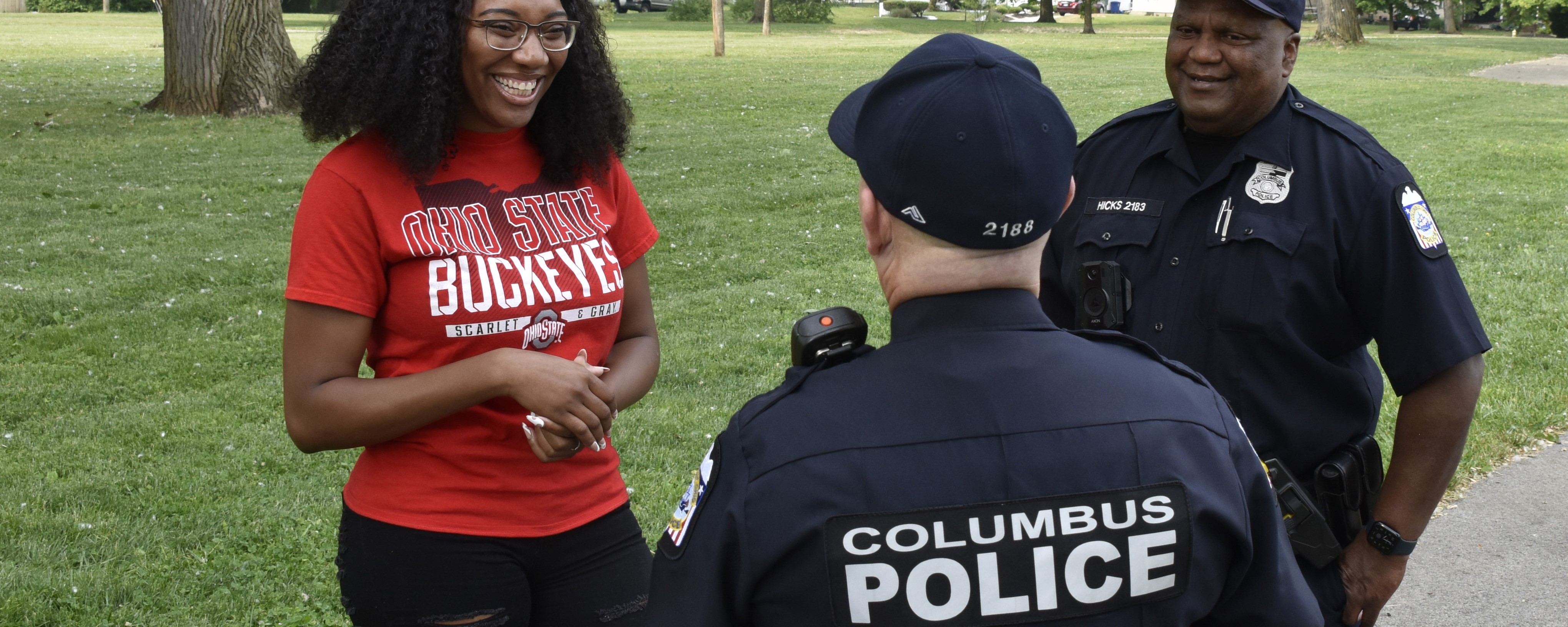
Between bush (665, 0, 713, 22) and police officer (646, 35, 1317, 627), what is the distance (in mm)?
48717

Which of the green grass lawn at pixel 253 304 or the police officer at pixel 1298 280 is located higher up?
the police officer at pixel 1298 280

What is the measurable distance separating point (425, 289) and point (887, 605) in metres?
1.23

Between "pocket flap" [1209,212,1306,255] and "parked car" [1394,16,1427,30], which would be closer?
"pocket flap" [1209,212,1306,255]

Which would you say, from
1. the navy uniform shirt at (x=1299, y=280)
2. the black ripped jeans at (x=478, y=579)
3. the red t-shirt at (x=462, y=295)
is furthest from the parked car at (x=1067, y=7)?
the black ripped jeans at (x=478, y=579)

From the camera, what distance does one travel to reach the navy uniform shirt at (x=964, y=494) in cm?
151

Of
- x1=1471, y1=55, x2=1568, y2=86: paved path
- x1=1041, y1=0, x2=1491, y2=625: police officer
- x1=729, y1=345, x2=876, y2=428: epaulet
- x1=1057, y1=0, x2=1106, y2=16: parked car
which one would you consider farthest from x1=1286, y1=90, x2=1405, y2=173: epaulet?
x1=1057, y1=0, x2=1106, y2=16: parked car

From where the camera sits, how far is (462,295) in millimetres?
2346

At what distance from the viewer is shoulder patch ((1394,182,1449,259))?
249 centimetres

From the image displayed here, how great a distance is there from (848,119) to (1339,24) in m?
35.5

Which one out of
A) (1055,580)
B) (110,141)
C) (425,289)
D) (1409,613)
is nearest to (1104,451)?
(1055,580)

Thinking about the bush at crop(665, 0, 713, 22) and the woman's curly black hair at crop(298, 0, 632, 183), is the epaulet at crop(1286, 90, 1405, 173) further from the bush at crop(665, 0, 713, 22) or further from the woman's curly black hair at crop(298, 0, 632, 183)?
the bush at crop(665, 0, 713, 22)

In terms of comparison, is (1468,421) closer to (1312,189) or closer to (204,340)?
(1312,189)

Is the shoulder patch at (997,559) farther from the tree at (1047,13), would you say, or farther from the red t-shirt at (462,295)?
the tree at (1047,13)

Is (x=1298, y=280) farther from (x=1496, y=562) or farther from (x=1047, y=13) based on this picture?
(x=1047, y=13)
